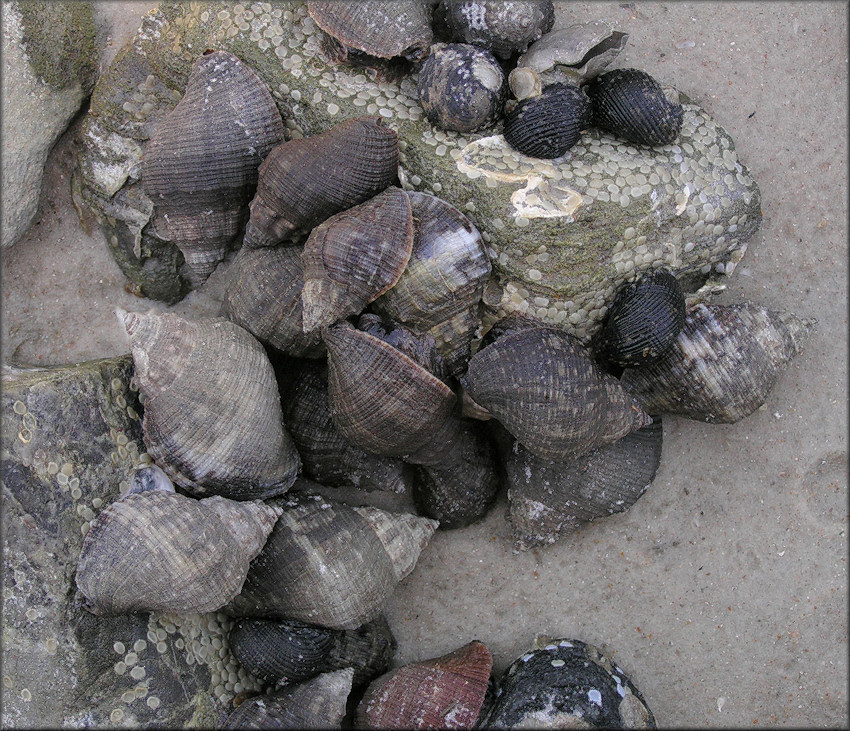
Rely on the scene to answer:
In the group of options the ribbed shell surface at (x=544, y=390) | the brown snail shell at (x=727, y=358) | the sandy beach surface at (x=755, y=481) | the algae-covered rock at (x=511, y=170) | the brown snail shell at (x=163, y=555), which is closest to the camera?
the brown snail shell at (x=163, y=555)

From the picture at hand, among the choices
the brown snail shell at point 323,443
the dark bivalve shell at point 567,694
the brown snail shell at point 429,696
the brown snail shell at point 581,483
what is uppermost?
the brown snail shell at point 581,483

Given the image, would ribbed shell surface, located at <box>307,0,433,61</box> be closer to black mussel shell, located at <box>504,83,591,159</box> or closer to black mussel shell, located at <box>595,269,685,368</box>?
black mussel shell, located at <box>504,83,591,159</box>

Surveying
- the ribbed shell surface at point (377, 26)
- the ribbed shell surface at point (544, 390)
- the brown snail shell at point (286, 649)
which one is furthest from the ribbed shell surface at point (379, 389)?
the ribbed shell surface at point (377, 26)

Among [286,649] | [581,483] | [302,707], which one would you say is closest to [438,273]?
[581,483]

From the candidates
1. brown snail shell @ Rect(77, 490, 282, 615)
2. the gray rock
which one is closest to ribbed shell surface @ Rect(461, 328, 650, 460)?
brown snail shell @ Rect(77, 490, 282, 615)

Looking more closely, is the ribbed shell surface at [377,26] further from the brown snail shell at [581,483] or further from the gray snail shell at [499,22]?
the brown snail shell at [581,483]
